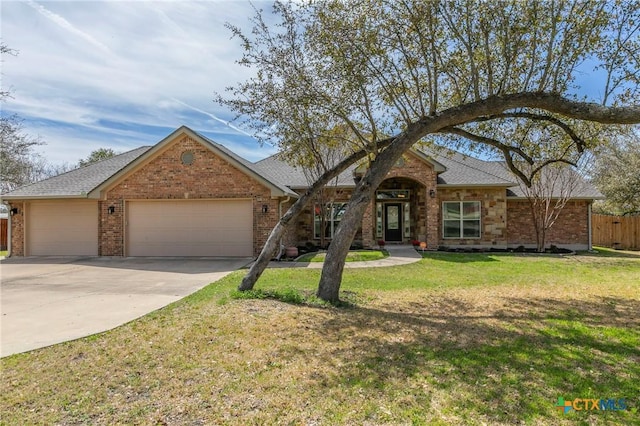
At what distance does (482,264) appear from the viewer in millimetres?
13273

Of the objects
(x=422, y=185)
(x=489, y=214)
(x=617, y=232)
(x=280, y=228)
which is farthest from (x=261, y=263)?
(x=617, y=232)

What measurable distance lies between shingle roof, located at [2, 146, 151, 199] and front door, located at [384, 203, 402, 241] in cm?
1170

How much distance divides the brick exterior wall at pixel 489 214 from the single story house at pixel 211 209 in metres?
0.05

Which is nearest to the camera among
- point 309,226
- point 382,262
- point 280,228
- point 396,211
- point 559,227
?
point 280,228

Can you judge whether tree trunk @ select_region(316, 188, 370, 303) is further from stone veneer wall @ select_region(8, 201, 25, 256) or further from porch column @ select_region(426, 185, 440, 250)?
stone veneer wall @ select_region(8, 201, 25, 256)

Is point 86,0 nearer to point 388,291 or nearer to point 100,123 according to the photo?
point 388,291

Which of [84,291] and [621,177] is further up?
[621,177]

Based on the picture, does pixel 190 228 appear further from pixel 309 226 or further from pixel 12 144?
pixel 12 144

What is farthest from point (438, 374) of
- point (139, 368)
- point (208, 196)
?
point (208, 196)

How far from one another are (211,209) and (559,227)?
52.6 ft

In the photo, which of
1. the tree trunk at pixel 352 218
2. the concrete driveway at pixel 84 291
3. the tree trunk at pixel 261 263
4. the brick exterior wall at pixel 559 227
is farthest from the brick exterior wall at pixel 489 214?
the tree trunk at pixel 261 263

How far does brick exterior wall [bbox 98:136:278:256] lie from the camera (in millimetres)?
14461

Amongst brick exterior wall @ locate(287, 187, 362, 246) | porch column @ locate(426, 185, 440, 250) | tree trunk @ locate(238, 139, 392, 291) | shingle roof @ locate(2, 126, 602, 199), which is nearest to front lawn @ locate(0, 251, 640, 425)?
tree trunk @ locate(238, 139, 392, 291)

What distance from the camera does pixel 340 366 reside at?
13.9 feet
